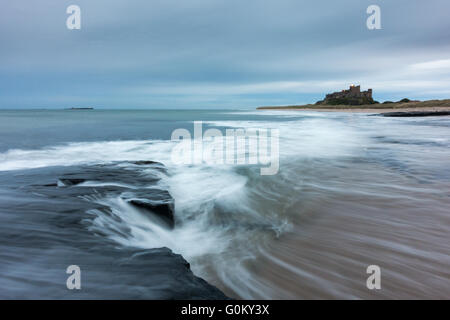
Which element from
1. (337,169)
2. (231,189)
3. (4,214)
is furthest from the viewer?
(337,169)

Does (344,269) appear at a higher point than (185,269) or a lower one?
lower

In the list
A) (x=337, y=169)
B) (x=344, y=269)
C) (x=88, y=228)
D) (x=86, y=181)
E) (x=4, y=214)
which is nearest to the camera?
(x=344, y=269)

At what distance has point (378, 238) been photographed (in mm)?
3186

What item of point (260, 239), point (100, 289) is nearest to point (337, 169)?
point (260, 239)

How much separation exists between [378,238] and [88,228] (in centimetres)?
361

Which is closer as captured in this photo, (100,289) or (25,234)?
(100,289)

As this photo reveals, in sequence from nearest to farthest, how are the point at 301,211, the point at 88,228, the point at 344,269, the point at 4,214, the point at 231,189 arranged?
the point at 344,269 → the point at 88,228 → the point at 4,214 → the point at 301,211 → the point at 231,189

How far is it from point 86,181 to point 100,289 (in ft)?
11.2

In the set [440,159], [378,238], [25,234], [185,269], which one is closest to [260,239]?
[185,269]

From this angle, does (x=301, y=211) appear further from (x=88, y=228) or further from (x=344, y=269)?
(x=88, y=228)

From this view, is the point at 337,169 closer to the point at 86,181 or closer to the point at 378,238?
the point at 378,238

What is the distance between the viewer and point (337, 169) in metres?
7.07
